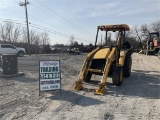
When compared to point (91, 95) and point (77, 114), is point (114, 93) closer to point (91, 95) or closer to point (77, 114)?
point (91, 95)

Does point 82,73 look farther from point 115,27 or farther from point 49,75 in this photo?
point 115,27

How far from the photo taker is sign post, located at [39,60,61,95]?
8.38 m

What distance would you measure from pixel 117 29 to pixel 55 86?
511 cm

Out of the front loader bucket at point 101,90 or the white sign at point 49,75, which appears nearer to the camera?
the white sign at point 49,75

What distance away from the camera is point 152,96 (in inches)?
334

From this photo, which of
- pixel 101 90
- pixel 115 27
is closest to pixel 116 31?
pixel 115 27

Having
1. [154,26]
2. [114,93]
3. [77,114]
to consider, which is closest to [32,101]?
[77,114]

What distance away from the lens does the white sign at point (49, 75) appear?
838cm

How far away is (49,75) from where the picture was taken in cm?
857

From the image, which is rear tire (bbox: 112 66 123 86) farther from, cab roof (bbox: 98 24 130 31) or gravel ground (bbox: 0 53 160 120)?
cab roof (bbox: 98 24 130 31)

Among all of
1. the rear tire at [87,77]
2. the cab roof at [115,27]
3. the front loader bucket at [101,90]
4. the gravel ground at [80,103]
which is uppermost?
the cab roof at [115,27]

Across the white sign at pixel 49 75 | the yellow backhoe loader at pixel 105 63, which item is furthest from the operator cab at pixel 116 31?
the white sign at pixel 49 75

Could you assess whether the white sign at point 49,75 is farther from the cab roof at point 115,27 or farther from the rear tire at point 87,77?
the cab roof at point 115,27

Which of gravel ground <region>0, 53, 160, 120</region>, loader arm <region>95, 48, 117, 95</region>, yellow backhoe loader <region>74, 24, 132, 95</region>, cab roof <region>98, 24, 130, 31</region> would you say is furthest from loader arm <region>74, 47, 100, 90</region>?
cab roof <region>98, 24, 130, 31</region>
